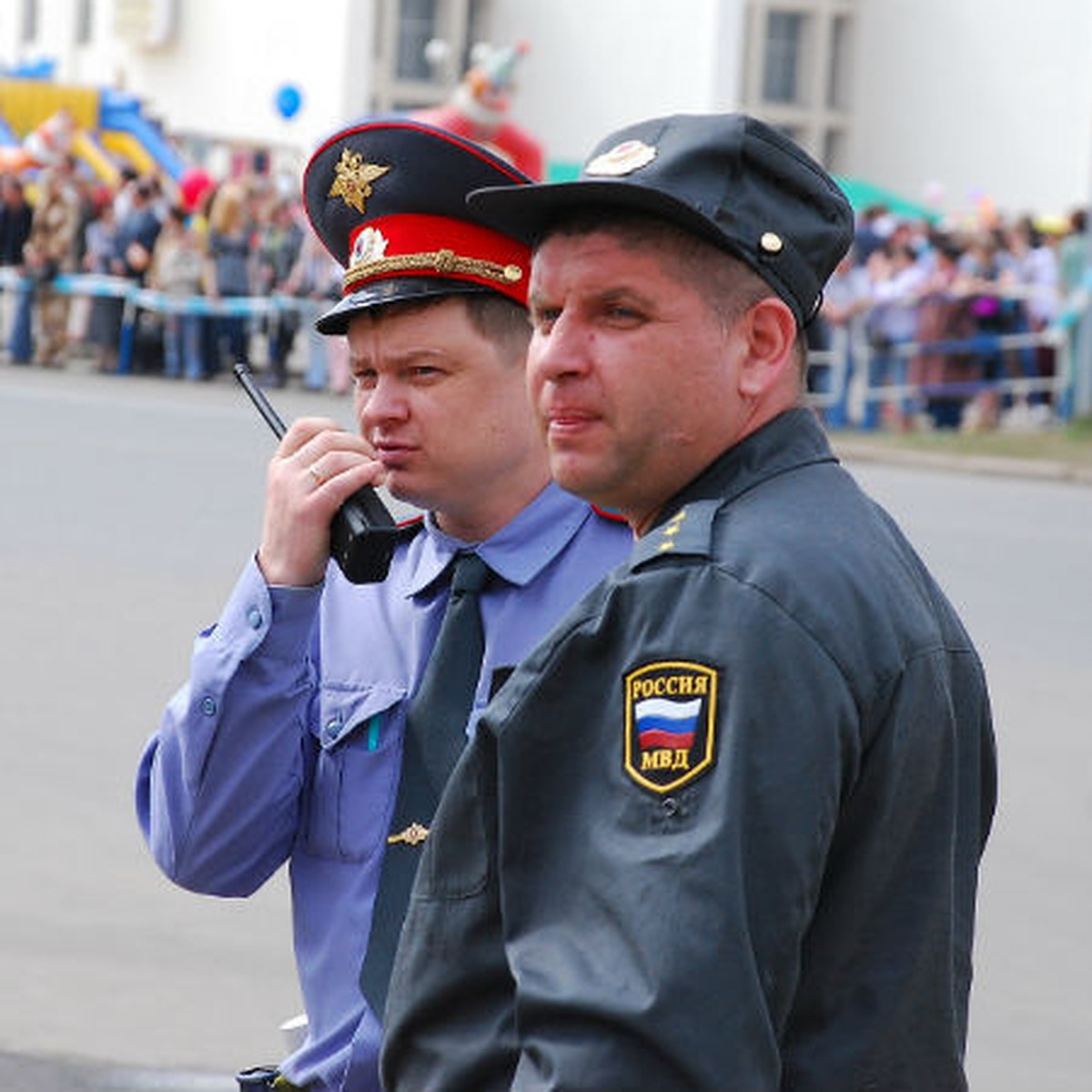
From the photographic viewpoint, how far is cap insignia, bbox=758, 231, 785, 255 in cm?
210

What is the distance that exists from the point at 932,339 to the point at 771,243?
840 inches

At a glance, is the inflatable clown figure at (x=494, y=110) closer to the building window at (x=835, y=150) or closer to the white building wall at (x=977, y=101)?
the white building wall at (x=977, y=101)

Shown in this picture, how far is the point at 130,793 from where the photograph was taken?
292 inches

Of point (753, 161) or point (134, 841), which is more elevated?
point (753, 161)

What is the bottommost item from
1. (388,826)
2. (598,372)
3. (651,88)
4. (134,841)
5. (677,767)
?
(134,841)

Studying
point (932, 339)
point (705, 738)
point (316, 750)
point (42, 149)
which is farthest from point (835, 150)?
point (705, 738)

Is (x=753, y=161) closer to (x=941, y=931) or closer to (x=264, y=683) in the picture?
(x=941, y=931)

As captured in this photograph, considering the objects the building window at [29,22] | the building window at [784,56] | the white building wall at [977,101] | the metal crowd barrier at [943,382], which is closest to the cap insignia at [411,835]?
the metal crowd barrier at [943,382]

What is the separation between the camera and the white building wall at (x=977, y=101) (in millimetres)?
67188

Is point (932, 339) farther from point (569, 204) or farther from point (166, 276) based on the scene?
point (569, 204)

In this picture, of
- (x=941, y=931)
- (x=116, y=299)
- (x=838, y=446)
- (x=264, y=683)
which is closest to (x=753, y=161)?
(x=941, y=931)

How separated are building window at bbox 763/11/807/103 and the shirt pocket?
69.3m

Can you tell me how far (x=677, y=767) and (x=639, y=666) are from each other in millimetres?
81

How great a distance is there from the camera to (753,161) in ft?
6.91
